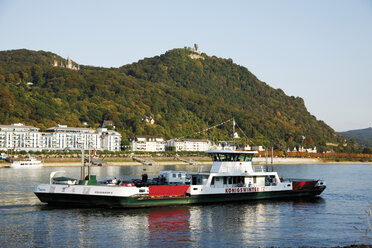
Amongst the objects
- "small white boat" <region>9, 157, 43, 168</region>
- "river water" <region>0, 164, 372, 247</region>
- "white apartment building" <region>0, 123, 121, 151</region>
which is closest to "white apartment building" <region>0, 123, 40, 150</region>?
"white apartment building" <region>0, 123, 121, 151</region>

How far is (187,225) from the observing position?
35969 mm

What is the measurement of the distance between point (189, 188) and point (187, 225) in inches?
368

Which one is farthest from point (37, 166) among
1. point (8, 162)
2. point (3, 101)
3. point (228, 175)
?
point (228, 175)

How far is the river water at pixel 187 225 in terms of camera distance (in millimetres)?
30484

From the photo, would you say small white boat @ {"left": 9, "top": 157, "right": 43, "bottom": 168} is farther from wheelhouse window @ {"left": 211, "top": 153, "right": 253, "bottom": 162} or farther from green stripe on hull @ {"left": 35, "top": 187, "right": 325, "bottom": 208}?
wheelhouse window @ {"left": 211, "top": 153, "right": 253, "bottom": 162}

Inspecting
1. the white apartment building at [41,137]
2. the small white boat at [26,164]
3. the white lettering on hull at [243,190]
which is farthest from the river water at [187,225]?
the white apartment building at [41,137]

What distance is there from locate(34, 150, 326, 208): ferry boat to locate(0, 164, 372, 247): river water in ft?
3.09

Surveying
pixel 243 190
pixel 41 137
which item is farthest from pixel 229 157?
pixel 41 137

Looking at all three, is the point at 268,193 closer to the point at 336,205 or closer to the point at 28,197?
the point at 336,205

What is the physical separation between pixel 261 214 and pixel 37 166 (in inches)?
3928

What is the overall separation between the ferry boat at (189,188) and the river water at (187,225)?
3.09 feet

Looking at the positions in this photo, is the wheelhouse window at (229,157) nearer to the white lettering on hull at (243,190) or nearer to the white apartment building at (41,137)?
the white lettering on hull at (243,190)

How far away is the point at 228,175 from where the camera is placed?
4834 cm

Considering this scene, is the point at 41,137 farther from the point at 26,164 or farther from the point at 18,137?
the point at 26,164
